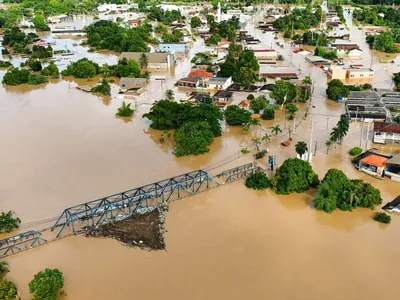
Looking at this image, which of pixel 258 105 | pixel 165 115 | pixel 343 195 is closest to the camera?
pixel 343 195

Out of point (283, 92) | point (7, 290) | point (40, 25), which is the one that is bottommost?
point (7, 290)

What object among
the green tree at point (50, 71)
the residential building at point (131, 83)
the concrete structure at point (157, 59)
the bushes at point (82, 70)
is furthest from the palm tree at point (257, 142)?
the green tree at point (50, 71)

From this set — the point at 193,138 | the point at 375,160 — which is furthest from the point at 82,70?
the point at 375,160

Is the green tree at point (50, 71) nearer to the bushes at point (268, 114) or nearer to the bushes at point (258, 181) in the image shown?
the bushes at point (268, 114)

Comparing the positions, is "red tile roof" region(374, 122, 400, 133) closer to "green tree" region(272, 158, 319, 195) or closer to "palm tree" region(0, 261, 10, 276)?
"green tree" region(272, 158, 319, 195)

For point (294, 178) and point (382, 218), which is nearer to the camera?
point (382, 218)

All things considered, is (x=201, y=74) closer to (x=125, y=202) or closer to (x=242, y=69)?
(x=242, y=69)

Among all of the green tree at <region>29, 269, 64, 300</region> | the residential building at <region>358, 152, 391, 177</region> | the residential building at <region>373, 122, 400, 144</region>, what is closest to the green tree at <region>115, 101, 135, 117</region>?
the residential building at <region>358, 152, 391, 177</region>

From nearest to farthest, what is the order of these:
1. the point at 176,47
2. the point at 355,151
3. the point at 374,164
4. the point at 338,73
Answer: the point at 374,164 → the point at 355,151 → the point at 338,73 → the point at 176,47
